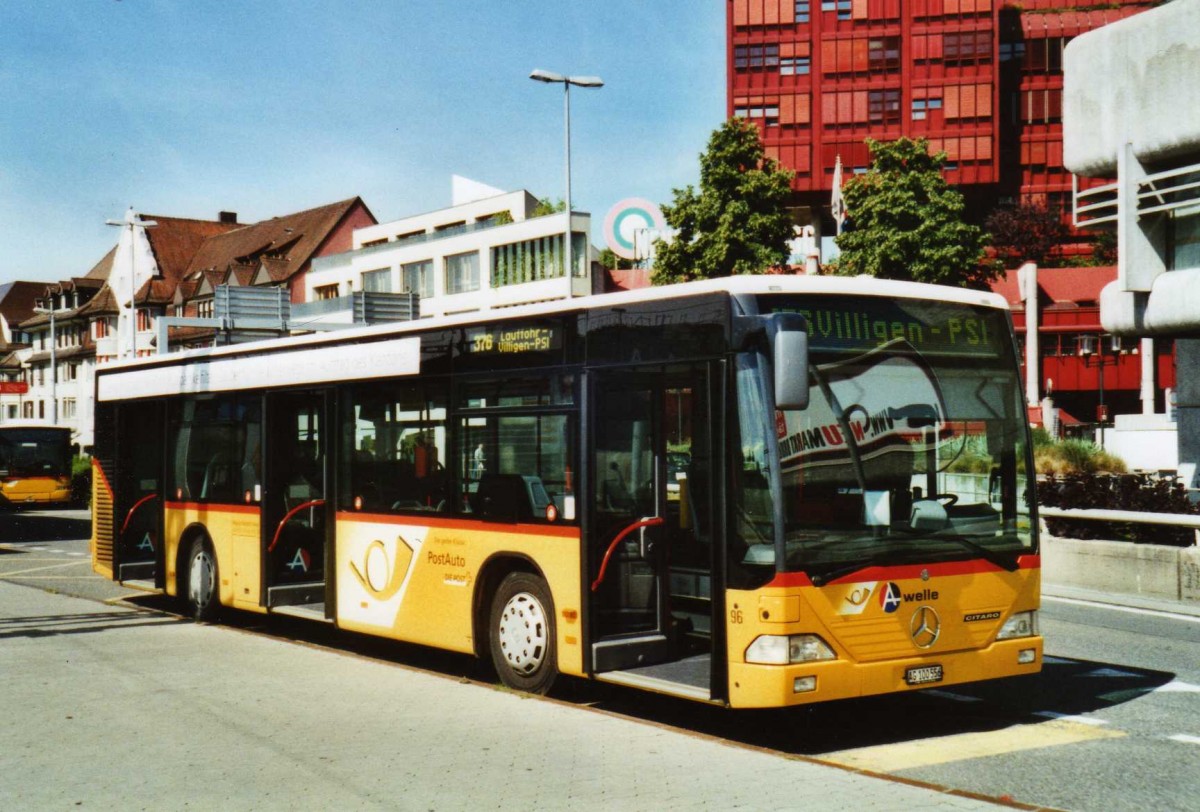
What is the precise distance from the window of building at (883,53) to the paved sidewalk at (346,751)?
7922cm

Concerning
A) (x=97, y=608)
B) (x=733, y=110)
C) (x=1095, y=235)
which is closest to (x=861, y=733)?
(x=97, y=608)

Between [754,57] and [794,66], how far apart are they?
98.4 inches

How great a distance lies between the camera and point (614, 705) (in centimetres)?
1006

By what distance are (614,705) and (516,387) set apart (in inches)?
95.2

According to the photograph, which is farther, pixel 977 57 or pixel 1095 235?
pixel 1095 235

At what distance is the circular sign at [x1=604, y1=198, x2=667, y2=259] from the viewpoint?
257ft

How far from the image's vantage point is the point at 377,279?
283 feet

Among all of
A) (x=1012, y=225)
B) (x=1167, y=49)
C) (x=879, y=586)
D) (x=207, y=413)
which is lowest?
(x=879, y=586)

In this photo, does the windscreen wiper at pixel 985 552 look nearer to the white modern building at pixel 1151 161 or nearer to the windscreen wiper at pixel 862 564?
the windscreen wiper at pixel 862 564

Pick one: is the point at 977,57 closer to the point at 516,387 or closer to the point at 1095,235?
the point at 1095,235

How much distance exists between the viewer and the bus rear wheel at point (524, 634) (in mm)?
9867

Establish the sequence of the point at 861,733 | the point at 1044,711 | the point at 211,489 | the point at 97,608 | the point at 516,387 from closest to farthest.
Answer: the point at 861,733 < the point at 1044,711 < the point at 516,387 < the point at 211,489 < the point at 97,608

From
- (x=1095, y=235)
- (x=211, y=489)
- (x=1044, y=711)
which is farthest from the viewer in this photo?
(x=1095, y=235)

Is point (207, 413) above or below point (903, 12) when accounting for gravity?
below
